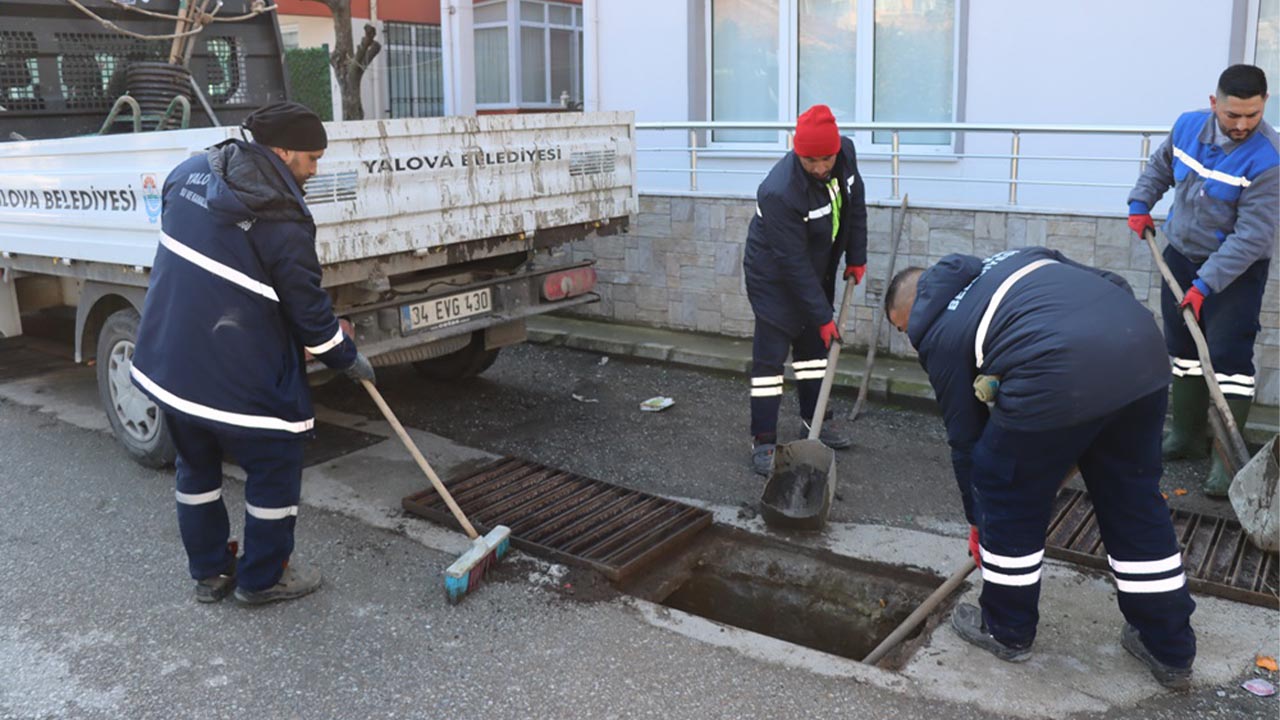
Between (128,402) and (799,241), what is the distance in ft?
11.7

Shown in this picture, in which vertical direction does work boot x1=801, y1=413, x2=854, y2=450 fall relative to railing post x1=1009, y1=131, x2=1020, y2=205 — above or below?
below

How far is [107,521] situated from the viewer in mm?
5023

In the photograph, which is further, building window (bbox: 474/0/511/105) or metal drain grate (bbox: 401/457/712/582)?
building window (bbox: 474/0/511/105)

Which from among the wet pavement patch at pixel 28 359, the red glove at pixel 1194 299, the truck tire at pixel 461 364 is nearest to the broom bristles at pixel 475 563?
the truck tire at pixel 461 364

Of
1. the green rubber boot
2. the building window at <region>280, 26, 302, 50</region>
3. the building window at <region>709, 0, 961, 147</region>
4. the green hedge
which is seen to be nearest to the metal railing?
the building window at <region>709, 0, 961, 147</region>

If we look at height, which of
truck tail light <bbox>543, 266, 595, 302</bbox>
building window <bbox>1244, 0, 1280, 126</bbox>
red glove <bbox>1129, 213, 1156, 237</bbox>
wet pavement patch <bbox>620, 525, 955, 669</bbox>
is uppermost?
building window <bbox>1244, 0, 1280, 126</bbox>

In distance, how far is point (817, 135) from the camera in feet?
16.5

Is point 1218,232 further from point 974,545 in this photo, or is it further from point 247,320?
point 247,320

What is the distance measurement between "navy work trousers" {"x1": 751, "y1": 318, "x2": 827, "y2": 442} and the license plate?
1.54 meters

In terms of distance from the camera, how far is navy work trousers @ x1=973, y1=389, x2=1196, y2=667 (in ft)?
10.9

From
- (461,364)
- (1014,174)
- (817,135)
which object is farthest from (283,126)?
(1014,174)

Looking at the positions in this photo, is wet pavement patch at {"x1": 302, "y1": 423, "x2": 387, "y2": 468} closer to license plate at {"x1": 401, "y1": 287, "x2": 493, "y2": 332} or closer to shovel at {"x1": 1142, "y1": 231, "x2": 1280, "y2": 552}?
license plate at {"x1": 401, "y1": 287, "x2": 493, "y2": 332}

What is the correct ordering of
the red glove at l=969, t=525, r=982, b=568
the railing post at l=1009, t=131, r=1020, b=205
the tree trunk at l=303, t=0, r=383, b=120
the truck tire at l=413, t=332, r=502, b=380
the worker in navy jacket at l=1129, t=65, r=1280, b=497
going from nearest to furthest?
the red glove at l=969, t=525, r=982, b=568
the worker in navy jacket at l=1129, t=65, r=1280, b=497
the railing post at l=1009, t=131, r=1020, b=205
the truck tire at l=413, t=332, r=502, b=380
the tree trunk at l=303, t=0, r=383, b=120

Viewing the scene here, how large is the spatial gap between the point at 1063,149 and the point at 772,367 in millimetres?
3310
